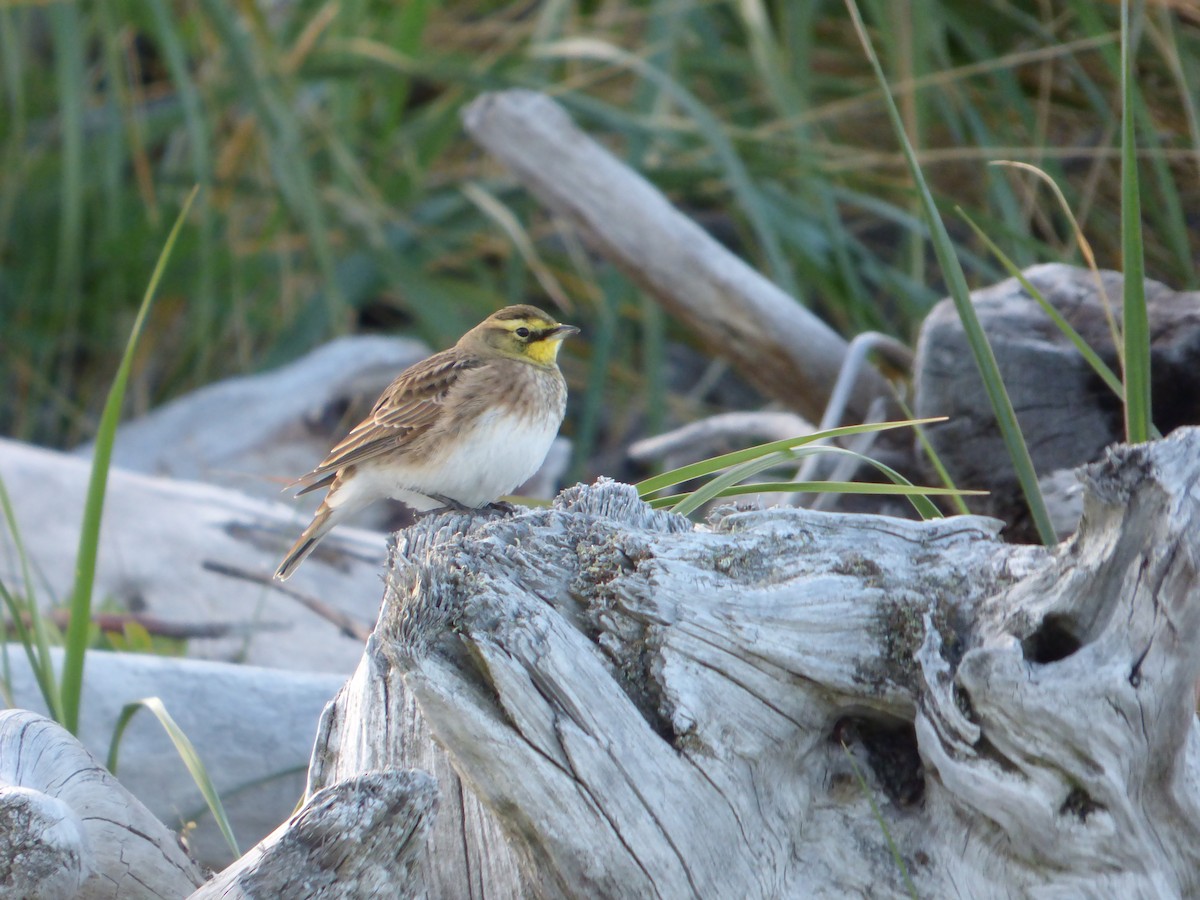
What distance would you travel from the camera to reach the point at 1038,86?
19.3 feet

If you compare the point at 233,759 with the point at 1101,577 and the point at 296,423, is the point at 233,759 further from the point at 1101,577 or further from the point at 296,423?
the point at 296,423

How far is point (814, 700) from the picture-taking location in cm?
215

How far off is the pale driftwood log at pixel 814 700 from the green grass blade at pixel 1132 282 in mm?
346

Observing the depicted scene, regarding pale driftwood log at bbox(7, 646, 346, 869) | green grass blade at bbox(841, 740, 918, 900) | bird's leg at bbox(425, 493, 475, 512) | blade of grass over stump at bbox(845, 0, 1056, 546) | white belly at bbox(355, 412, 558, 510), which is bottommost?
pale driftwood log at bbox(7, 646, 346, 869)

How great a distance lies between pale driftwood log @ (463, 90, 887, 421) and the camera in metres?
4.65

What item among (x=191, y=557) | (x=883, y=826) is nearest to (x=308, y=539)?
(x=191, y=557)

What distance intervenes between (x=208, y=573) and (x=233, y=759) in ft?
5.56

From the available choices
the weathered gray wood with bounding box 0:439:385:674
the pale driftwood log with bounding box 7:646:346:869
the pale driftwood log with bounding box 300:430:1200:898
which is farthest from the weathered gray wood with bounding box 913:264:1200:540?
the weathered gray wood with bounding box 0:439:385:674

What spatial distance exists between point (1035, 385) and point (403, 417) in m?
1.71

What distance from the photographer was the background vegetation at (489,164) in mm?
5543

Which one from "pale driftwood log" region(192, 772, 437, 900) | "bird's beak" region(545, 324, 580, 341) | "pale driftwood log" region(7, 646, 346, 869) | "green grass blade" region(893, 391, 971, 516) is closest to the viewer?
"pale driftwood log" region(192, 772, 437, 900)

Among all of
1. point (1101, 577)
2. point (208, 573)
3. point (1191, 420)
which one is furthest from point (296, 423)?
point (1101, 577)

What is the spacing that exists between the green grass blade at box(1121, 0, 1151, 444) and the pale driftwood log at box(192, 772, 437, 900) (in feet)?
4.42

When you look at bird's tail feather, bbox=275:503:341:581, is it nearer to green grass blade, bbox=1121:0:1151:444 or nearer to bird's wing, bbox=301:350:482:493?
bird's wing, bbox=301:350:482:493
